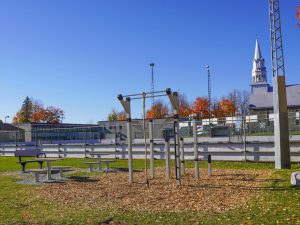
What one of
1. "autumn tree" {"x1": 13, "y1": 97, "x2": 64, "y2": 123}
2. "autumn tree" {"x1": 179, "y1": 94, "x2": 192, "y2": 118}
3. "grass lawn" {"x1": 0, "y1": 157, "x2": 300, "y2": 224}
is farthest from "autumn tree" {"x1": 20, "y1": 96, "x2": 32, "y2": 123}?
"grass lawn" {"x1": 0, "y1": 157, "x2": 300, "y2": 224}

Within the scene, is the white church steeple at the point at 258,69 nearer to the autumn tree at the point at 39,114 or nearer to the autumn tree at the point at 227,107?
the autumn tree at the point at 227,107

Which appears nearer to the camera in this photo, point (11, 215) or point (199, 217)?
point (199, 217)

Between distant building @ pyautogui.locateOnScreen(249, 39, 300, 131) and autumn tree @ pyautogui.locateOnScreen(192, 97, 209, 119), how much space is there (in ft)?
31.9

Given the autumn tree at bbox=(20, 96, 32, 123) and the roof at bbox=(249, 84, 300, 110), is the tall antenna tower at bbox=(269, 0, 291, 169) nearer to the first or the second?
the roof at bbox=(249, 84, 300, 110)

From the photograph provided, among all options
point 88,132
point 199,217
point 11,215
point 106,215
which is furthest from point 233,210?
point 88,132

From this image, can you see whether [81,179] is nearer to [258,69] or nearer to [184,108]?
[184,108]

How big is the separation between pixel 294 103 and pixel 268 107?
535 cm

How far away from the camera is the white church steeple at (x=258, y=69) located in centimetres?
11819

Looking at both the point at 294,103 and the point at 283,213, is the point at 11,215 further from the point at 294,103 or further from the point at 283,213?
the point at 294,103

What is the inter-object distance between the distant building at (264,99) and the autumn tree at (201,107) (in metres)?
9.71

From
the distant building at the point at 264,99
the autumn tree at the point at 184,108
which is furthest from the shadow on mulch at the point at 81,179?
the autumn tree at the point at 184,108

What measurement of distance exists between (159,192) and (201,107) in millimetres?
77188

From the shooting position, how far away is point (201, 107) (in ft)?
286

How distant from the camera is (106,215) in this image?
8055 millimetres
